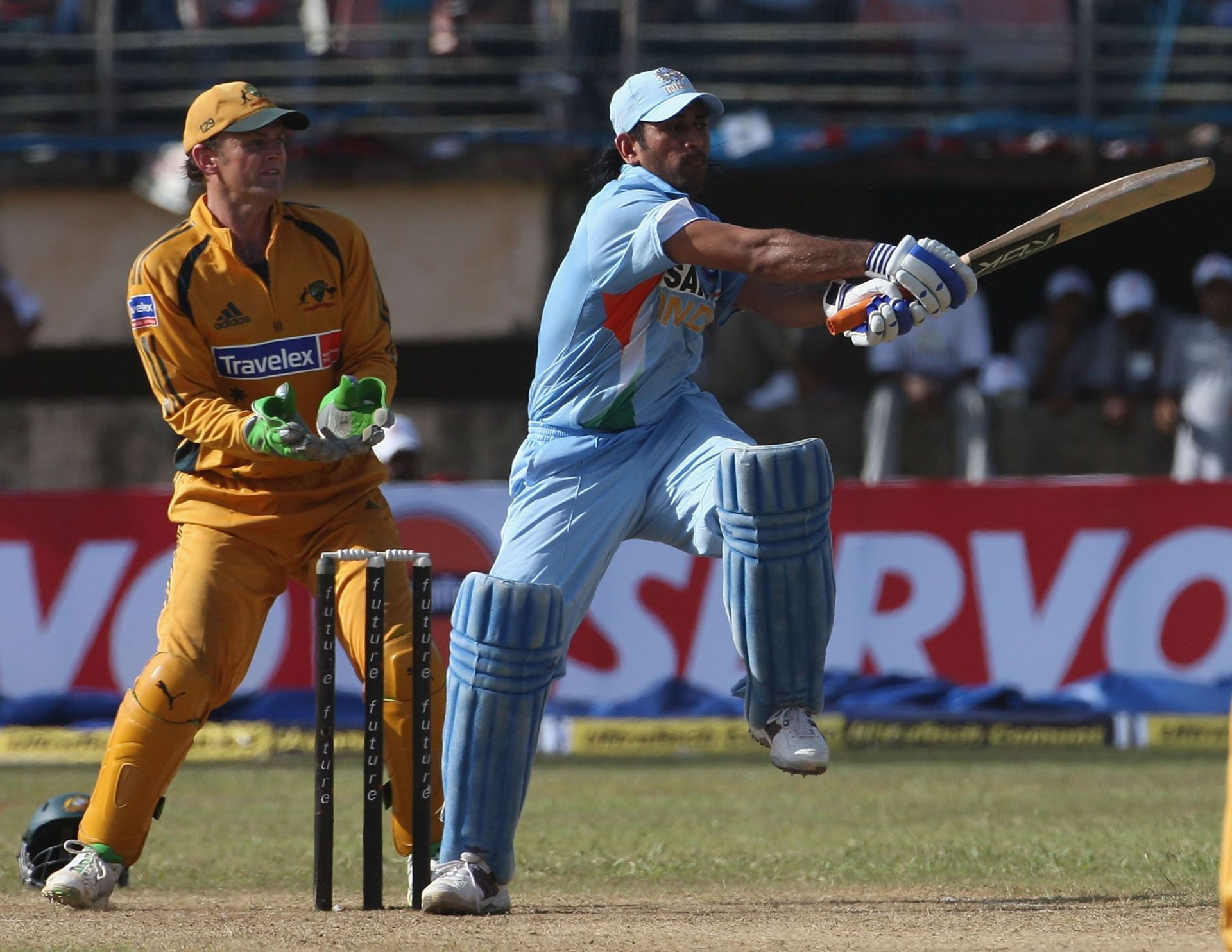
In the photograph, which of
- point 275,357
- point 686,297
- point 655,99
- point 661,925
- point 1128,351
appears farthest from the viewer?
point 1128,351

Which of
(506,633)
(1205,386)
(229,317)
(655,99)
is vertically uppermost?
(655,99)

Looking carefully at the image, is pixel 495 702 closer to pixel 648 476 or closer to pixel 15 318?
pixel 648 476

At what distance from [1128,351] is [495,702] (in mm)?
8812

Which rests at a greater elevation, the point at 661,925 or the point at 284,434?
the point at 284,434

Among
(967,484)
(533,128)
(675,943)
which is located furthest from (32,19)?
(675,943)

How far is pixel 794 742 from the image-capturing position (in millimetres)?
5176

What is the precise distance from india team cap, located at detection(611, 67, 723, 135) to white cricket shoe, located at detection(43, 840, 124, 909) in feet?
8.29

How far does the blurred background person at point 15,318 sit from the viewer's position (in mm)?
14266

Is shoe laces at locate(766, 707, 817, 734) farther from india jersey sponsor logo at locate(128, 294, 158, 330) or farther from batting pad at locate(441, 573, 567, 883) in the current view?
india jersey sponsor logo at locate(128, 294, 158, 330)

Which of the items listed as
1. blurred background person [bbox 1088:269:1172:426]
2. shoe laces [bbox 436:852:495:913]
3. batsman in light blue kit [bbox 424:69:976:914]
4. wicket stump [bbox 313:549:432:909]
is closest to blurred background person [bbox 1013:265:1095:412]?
blurred background person [bbox 1088:269:1172:426]

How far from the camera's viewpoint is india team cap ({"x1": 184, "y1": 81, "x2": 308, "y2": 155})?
564 centimetres

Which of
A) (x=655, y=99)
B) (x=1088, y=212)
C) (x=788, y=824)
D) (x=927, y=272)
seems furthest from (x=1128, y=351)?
(x=927, y=272)

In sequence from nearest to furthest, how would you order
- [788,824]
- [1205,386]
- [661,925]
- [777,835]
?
1. [661,925]
2. [777,835]
3. [788,824]
4. [1205,386]

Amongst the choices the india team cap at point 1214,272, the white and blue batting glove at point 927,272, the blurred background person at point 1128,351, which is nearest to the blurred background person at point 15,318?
the blurred background person at point 1128,351
